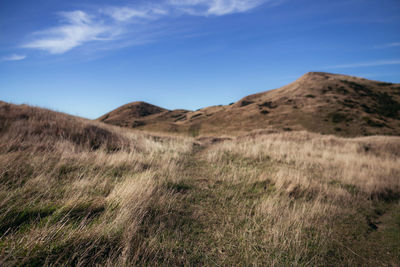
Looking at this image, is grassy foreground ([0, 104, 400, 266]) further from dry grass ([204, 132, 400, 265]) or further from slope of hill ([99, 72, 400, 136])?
slope of hill ([99, 72, 400, 136])

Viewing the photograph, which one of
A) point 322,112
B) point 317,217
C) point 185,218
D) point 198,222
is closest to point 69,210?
point 185,218

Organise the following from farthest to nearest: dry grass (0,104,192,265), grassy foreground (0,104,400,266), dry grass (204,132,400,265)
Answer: dry grass (204,132,400,265) → grassy foreground (0,104,400,266) → dry grass (0,104,192,265)

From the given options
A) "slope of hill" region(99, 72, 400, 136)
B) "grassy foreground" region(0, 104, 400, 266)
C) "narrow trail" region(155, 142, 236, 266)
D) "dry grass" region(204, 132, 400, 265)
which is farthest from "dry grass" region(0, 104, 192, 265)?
"slope of hill" region(99, 72, 400, 136)

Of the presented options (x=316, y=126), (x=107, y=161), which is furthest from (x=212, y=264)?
(x=316, y=126)

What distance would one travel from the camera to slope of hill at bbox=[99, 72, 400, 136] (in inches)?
1510

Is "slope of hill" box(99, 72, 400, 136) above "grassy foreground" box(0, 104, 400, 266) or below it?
above

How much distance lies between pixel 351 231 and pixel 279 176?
230 centimetres

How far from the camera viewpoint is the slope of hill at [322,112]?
126 feet

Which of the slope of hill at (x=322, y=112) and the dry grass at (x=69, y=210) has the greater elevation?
the slope of hill at (x=322, y=112)

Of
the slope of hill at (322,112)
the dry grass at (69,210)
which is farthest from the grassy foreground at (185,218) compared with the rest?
the slope of hill at (322,112)

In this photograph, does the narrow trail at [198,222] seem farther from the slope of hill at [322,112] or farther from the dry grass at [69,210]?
the slope of hill at [322,112]

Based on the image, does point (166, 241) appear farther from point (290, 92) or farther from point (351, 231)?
point (290, 92)

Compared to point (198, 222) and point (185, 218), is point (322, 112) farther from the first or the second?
point (185, 218)

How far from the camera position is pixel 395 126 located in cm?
3753
